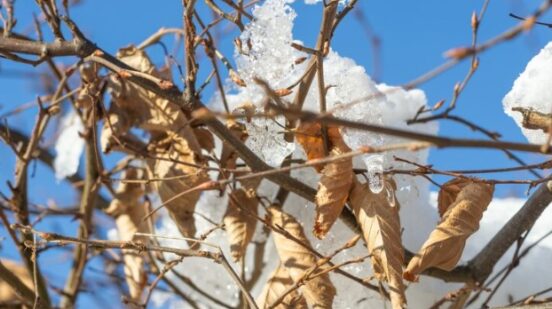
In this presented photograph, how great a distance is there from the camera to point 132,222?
1594mm

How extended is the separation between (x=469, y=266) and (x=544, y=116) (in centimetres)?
33

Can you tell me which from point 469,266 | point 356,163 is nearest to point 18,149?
point 356,163

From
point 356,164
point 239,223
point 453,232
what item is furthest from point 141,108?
point 453,232

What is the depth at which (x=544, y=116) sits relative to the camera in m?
1.03

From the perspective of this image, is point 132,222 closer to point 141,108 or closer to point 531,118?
point 141,108

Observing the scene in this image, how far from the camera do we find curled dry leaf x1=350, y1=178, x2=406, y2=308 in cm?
99

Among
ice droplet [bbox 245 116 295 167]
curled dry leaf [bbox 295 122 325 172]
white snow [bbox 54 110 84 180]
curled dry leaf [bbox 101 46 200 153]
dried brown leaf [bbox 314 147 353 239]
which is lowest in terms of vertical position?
dried brown leaf [bbox 314 147 353 239]

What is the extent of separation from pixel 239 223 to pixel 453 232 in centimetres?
42

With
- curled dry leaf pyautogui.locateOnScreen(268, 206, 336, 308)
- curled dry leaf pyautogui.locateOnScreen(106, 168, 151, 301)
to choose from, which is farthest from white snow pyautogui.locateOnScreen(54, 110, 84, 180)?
curled dry leaf pyautogui.locateOnScreen(268, 206, 336, 308)

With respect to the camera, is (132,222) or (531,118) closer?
(531,118)

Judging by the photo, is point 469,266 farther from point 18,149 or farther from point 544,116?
point 18,149

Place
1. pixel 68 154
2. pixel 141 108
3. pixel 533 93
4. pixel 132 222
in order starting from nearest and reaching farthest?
→ pixel 533 93 < pixel 141 108 < pixel 132 222 < pixel 68 154

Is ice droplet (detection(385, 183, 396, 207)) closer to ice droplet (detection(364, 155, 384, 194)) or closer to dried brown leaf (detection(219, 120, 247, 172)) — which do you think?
ice droplet (detection(364, 155, 384, 194))

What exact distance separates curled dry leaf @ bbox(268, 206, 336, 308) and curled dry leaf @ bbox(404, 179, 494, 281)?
6.4 inches
